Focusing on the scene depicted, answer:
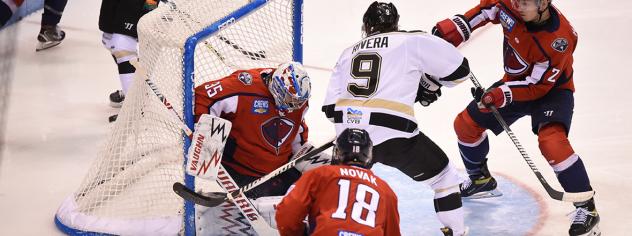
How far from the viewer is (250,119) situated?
420cm

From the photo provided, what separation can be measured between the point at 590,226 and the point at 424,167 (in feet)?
2.89

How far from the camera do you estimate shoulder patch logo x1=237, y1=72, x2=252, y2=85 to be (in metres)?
4.20

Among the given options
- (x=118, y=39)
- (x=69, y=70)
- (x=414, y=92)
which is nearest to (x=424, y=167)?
(x=414, y=92)

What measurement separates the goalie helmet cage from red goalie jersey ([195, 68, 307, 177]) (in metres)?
0.07

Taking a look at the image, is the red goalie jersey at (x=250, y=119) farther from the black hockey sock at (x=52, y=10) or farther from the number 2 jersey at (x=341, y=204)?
the black hockey sock at (x=52, y=10)

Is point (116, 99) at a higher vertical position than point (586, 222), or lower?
lower

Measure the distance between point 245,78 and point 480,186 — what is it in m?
1.38

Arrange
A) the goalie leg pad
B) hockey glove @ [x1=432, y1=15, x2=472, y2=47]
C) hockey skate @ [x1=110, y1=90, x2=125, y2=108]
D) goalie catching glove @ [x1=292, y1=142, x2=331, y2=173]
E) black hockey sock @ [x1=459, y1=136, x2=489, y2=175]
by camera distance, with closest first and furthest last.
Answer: the goalie leg pad
goalie catching glove @ [x1=292, y1=142, x2=331, y2=173]
hockey glove @ [x1=432, y1=15, x2=472, y2=47]
black hockey sock @ [x1=459, y1=136, x2=489, y2=175]
hockey skate @ [x1=110, y1=90, x2=125, y2=108]

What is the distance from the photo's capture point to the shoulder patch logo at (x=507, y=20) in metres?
4.46

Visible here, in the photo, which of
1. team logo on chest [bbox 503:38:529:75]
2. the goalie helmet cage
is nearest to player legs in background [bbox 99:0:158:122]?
the goalie helmet cage

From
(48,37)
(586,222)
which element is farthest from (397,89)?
(48,37)

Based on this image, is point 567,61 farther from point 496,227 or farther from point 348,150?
point 348,150

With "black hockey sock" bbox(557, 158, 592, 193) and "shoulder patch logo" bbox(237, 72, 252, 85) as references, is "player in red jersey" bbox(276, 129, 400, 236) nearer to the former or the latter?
"shoulder patch logo" bbox(237, 72, 252, 85)

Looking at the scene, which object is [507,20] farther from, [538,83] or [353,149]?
[353,149]
